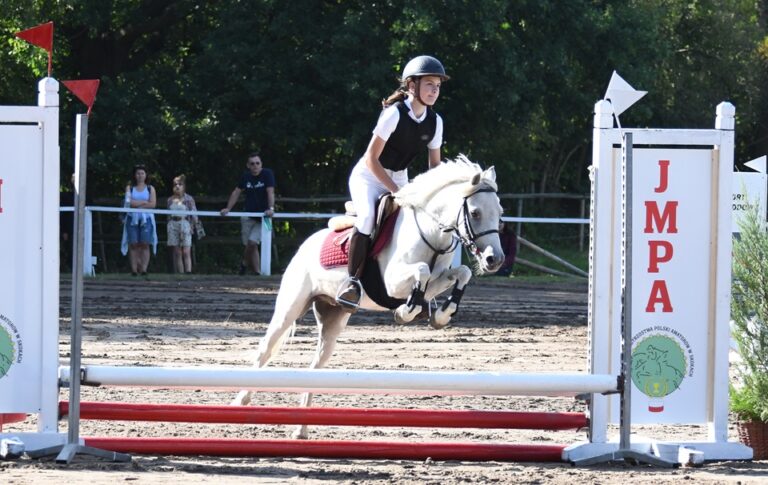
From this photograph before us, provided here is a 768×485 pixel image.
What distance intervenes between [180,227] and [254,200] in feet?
3.56

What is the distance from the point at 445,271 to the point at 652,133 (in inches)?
59.0

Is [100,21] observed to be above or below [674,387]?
above

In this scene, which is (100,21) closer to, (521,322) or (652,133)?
(521,322)

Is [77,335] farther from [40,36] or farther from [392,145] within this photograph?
[392,145]

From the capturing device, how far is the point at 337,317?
25.7 ft

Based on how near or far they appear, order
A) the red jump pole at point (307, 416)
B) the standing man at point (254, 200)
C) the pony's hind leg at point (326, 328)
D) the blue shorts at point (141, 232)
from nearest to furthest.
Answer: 1. the red jump pole at point (307, 416)
2. the pony's hind leg at point (326, 328)
3. the blue shorts at point (141, 232)
4. the standing man at point (254, 200)

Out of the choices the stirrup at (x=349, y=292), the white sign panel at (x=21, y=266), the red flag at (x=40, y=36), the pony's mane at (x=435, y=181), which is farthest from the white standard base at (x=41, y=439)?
the pony's mane at (x=435, y=181)

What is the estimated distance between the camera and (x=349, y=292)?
7.41 metres

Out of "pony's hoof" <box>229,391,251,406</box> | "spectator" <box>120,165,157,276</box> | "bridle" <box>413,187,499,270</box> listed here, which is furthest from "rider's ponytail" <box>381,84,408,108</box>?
"spectator" <box>120,165,157,276</box>

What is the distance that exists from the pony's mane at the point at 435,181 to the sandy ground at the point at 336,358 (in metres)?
1.32

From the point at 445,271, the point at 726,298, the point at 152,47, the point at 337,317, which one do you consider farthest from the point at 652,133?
the point at 152,47

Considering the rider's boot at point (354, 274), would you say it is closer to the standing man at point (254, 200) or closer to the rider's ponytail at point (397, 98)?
the rider's ponytail at point (397, 98)

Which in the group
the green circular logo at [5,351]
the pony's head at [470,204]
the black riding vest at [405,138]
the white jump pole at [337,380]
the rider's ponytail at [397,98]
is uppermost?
the rider's ponytail at [397,98]

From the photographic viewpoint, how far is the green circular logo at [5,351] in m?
6.11
